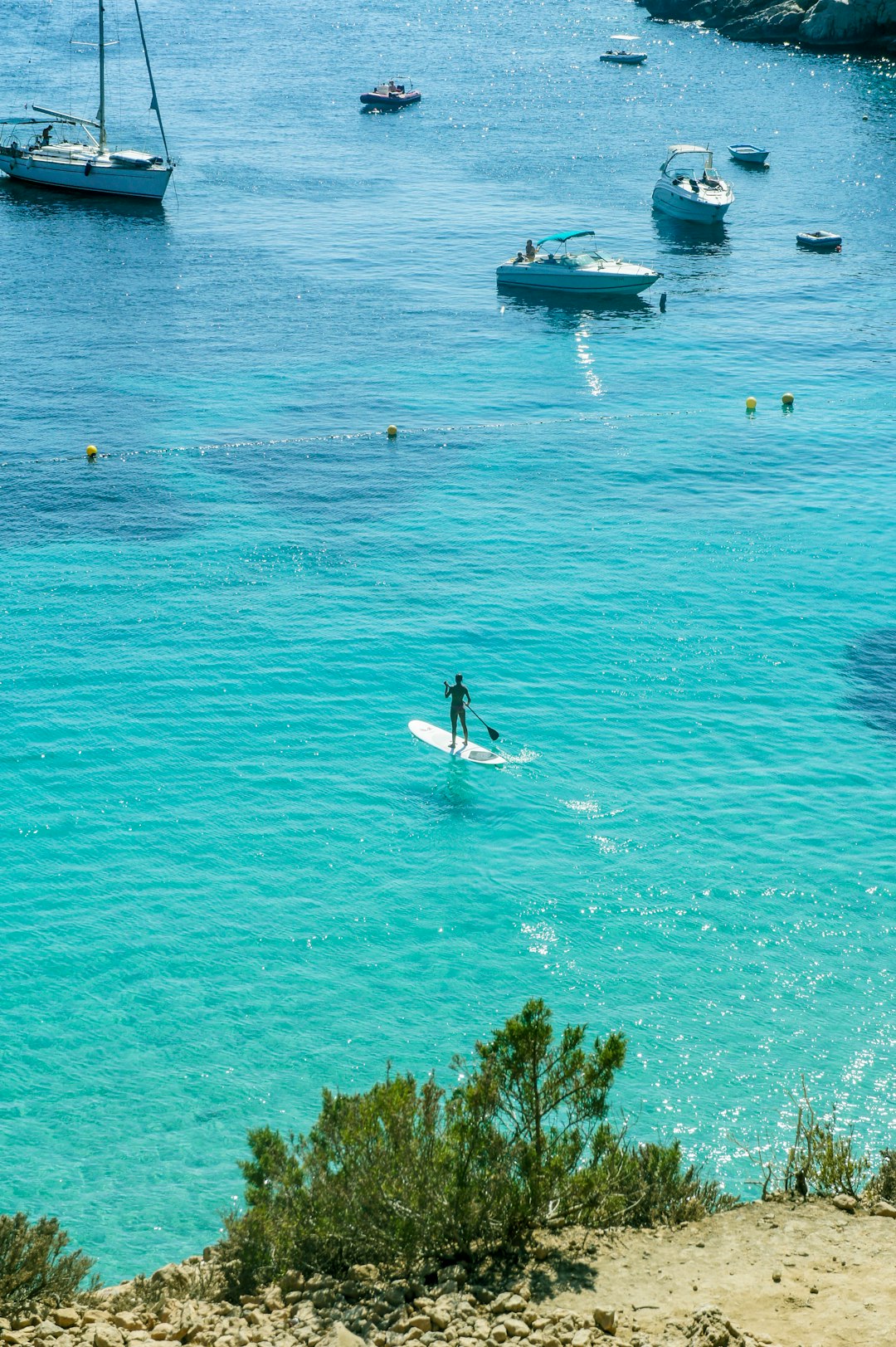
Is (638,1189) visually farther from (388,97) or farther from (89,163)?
(388,97)

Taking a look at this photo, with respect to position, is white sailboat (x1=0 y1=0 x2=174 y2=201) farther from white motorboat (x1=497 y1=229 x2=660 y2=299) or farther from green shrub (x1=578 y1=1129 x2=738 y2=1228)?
green shrub (x1=578 y1=1129 x2=738 y2=1228)

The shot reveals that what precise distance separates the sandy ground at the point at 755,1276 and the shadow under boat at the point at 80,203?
68260 millimetres

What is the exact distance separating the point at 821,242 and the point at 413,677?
157 feet

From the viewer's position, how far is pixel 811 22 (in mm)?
110562

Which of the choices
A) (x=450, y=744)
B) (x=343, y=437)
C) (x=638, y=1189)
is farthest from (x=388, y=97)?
(x=638, y=1189)

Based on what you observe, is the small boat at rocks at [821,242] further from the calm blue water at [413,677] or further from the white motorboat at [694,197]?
the white motorboat at [694,197]

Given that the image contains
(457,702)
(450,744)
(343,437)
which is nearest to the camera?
(457,702)

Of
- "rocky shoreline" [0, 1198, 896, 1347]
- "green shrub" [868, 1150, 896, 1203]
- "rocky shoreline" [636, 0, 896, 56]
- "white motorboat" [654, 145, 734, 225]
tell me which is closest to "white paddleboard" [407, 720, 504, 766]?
"green shrub" [868, 1150, 896, 1203]

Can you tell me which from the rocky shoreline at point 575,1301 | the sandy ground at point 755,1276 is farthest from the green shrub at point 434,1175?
the sandy ground at point 755,1276

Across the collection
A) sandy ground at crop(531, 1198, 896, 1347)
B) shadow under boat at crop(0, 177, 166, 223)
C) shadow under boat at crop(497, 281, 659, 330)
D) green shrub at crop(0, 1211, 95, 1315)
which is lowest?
green shrub at crop(0, 1211, 95, 1315)

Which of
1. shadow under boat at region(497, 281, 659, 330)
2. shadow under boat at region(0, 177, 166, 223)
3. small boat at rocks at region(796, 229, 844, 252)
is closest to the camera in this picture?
shadow under boat at region(497, 281, 659, 330)

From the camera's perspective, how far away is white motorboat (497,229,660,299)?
59.9m

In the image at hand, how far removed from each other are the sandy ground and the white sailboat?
6975cm

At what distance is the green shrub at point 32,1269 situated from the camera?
41.8ft
